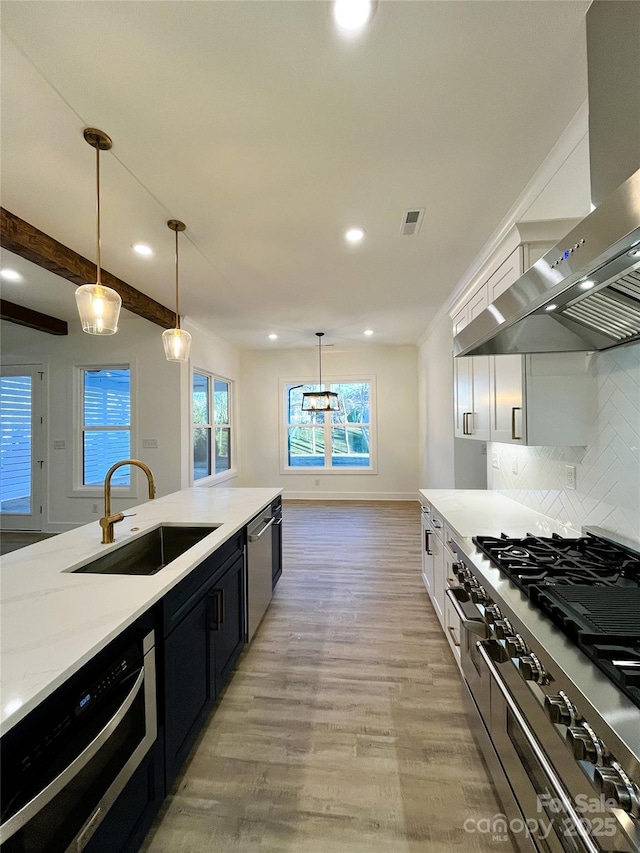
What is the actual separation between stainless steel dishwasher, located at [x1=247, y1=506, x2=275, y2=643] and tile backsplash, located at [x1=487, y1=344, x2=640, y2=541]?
6.03ft

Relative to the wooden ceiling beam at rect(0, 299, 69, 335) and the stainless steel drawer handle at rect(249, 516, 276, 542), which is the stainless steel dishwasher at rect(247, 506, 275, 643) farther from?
the wooden ceiling beam at rect(0, 299, 69, 335)

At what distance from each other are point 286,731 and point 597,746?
1531 mm

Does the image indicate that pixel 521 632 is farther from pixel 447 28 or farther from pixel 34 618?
pixel 447 28

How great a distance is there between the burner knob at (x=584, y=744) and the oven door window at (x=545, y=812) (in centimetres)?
17

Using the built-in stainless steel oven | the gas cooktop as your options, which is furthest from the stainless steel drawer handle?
the gas cooktop

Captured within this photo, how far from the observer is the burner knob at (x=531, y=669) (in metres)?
0.94

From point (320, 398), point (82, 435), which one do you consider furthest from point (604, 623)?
point (82, 435)

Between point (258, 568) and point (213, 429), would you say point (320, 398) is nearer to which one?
point (213, 429)

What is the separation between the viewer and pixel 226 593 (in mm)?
1950

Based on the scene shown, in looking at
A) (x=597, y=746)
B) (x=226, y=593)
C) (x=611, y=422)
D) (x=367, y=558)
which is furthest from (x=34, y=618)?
(x=367, y=558)

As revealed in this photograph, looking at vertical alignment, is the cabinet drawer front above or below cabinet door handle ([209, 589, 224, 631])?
above

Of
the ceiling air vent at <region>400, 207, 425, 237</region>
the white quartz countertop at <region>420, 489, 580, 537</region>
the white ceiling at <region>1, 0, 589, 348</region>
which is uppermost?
the ceiling air vent at <region>400, 207, 425, 237</region>

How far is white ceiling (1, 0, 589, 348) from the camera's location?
1.32 m

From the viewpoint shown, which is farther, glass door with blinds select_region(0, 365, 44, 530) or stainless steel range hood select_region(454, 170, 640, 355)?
glass door with blinds select_region(0, 365, 44, 530)
